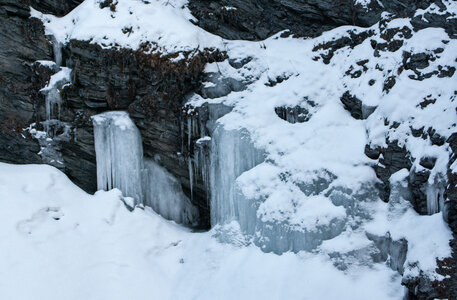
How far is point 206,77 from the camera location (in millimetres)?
11820

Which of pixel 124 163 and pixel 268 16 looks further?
pixel 268 16

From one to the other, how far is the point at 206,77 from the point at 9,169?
6128 mm

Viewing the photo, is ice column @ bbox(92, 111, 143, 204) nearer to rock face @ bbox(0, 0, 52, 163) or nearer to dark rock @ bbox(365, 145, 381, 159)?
rock face @ bbox(0, 0, 52, 163)

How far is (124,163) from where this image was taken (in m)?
11.6

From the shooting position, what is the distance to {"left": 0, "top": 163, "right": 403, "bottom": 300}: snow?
344 inches

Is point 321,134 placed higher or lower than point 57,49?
lower

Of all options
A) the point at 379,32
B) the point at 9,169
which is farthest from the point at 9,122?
the point at 379,32

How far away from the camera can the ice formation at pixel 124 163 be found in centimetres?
1159

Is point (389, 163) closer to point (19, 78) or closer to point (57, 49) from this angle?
point (57, 49)

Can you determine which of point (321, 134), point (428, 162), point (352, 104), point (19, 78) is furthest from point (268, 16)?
point (19, 78)

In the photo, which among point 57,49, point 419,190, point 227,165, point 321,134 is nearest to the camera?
point 419,190

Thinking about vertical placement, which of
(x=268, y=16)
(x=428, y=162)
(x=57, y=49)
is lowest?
(x=428, y=162)

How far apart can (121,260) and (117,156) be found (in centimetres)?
299

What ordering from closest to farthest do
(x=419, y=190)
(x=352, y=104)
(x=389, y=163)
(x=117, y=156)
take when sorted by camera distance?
(x=419, y=190)
(x=389, y=163)
(x=352, y=104)
(x=117, y=156)
